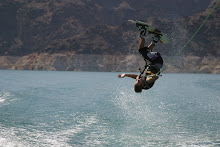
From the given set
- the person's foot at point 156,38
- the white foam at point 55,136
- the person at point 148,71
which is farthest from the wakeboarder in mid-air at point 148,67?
the white foam at point 55,136


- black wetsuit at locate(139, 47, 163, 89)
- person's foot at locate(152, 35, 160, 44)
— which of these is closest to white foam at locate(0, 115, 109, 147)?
black wetsuit at locate(139, 47, 163, 89)

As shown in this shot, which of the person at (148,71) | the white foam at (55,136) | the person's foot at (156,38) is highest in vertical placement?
the person's foot at (156,38)

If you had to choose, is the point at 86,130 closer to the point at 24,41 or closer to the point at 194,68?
the point at 194,68

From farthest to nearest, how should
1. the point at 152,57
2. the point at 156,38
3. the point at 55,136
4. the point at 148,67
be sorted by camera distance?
A: the point at 55,136 → the point at 156,38 → the point at 148,67 → the point at 152,57

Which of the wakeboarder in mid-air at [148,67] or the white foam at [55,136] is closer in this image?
the wakeboarder in mid-air at [148,67]

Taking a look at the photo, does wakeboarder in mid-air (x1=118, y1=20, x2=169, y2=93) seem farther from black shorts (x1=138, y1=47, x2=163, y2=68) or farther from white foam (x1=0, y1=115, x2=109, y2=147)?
white foam (x1=0, y1=115, x2=109, y2=147)

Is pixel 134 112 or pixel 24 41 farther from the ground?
pixel 134 112

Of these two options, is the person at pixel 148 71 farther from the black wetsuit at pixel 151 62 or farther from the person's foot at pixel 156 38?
the person's foot at pixel 156 38

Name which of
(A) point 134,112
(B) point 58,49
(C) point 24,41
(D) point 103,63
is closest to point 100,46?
(D) point 103,63

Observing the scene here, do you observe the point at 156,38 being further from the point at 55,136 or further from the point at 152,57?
the point at 55,136

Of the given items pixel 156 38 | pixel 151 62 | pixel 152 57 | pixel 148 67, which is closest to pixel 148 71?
pixel 148 67

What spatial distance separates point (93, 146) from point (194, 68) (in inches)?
Answer: 4552

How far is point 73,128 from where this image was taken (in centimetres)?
1289

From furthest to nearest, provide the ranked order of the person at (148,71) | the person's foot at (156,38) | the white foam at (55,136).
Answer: the white foam at (55,136), the person's foot at (156,38), the person at (148,71)
